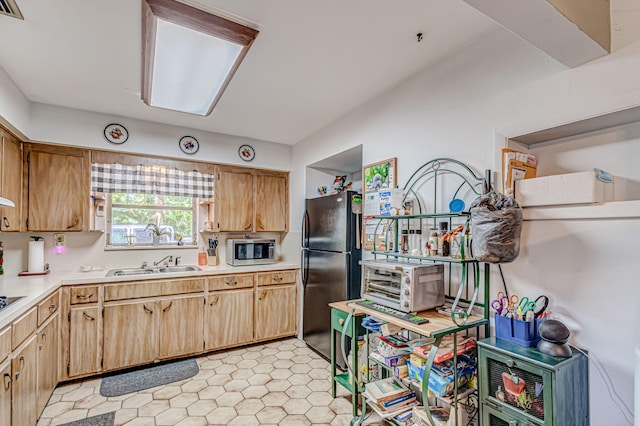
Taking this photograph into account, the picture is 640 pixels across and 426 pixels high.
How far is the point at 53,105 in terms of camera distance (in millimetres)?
2803

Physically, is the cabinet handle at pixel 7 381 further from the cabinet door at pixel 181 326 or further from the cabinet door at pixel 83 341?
the cabinet door at pixel 181 326

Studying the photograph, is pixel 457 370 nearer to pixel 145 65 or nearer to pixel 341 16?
pixel 341 16

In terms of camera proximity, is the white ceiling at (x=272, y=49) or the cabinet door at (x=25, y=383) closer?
the white ceiling at (x=272, y=49)

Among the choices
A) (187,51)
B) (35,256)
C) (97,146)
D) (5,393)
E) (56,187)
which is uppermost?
(187,51)

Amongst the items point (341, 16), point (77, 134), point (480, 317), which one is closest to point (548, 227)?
point (480, 317)

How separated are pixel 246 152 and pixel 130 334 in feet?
7.59

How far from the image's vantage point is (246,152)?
380 cm

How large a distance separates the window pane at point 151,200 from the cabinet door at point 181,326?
3.94ft

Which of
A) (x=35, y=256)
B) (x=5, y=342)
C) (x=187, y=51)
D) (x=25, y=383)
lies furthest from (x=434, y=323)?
(x=35, y=256)

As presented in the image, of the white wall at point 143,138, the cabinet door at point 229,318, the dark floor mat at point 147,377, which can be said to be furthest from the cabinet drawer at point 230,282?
the white wall at point 143,138

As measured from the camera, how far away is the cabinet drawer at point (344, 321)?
219 cm

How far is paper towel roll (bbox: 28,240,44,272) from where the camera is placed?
2.82m

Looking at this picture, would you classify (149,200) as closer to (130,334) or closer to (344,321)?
(130,334)

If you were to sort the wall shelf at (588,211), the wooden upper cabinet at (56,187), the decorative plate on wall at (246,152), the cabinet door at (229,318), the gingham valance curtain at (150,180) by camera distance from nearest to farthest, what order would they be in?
the wall shelf at (588,211) < the wooden upper cabinet at (56,187) < the gingham valance curtain at (150,180) < the cabinet door at (229,318) < the decorative plate on wall at (246,152)
